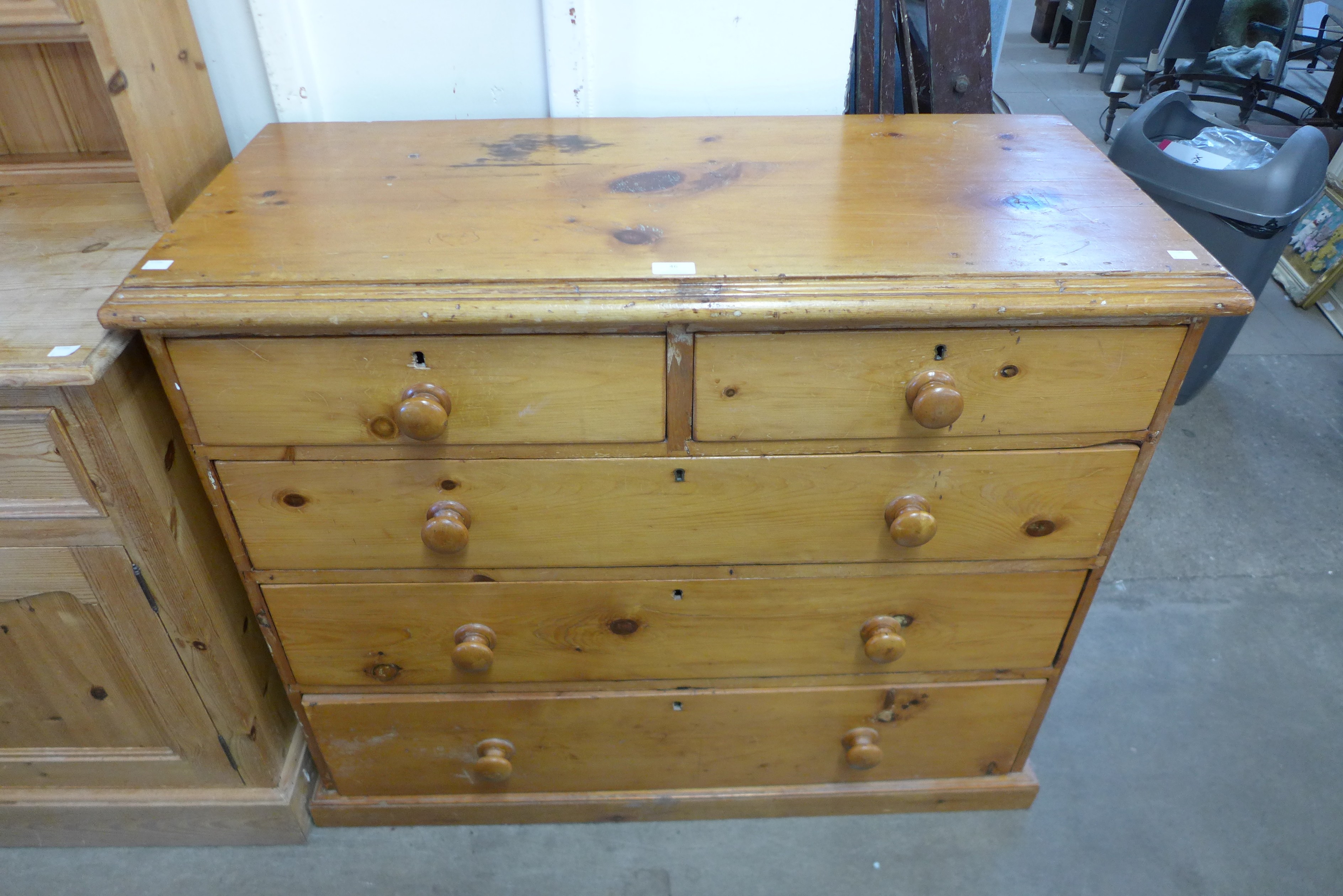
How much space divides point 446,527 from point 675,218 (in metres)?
0.48

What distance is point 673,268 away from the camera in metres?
0.96

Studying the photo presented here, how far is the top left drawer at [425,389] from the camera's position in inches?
37.9

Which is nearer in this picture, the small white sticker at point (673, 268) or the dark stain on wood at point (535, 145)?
the small white sticker at point (673, 268)

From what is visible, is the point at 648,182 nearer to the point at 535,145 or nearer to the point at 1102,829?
the point at 535,145

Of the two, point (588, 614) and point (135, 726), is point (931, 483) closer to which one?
point (588, 614)

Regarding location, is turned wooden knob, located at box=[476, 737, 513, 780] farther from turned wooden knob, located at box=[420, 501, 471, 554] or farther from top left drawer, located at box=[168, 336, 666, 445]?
top left drawer, located at box=[168, 336, 666, 445]

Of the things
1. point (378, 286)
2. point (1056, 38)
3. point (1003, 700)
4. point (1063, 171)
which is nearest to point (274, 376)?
point (378, 286)

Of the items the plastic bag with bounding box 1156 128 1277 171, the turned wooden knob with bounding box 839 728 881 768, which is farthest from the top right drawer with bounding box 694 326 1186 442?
the plastic bag with bounding box 1156 128 1277 171

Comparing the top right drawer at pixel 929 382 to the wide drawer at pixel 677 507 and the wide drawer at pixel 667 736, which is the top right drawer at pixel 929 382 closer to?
the wide drawer at pixel 677 507

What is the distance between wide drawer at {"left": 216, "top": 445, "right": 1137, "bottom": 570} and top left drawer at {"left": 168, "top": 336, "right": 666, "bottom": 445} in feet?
0.16

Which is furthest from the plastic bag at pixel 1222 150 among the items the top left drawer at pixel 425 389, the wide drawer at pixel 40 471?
the wide drawer at pixel 40 471

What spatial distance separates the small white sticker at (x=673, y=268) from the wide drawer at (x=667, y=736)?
2.31 ft

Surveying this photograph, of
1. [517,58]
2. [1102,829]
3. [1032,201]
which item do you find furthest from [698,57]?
[1102,829]

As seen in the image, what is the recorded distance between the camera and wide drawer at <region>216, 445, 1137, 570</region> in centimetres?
108
